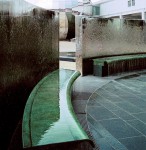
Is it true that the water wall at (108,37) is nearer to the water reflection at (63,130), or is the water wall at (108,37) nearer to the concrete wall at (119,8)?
the water reflection at (63,130)

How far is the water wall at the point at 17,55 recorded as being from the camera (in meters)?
2.31

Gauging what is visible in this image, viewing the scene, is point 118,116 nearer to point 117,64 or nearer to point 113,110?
point 113,110

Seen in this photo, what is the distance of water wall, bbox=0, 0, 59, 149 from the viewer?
2.31 metres

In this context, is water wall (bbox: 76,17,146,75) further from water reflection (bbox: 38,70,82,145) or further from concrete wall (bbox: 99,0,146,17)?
concrete wall (bbox: 99,0,146,17)

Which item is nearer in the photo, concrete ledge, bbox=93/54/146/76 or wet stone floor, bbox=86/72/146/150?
wet stone floor, bbox=86/72/146/150

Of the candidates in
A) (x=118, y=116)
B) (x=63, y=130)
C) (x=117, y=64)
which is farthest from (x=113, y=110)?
(x=117, y=64)

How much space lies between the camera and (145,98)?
5.89 meters

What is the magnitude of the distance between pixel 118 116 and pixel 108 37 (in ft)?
18.0

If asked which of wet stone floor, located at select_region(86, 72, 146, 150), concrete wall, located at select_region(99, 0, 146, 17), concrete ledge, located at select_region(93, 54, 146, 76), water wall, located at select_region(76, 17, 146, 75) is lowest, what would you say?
wet stone floor, located at select_region(86, 72, 146, 150)

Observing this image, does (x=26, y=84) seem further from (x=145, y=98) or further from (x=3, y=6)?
(x=145, y=98)

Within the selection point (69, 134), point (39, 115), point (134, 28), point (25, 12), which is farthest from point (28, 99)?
point (134, 28)

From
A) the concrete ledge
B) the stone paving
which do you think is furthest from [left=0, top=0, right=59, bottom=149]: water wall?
the concrete ledge

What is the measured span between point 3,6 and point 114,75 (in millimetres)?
6924

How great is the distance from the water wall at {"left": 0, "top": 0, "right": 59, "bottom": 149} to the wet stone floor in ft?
4.07
